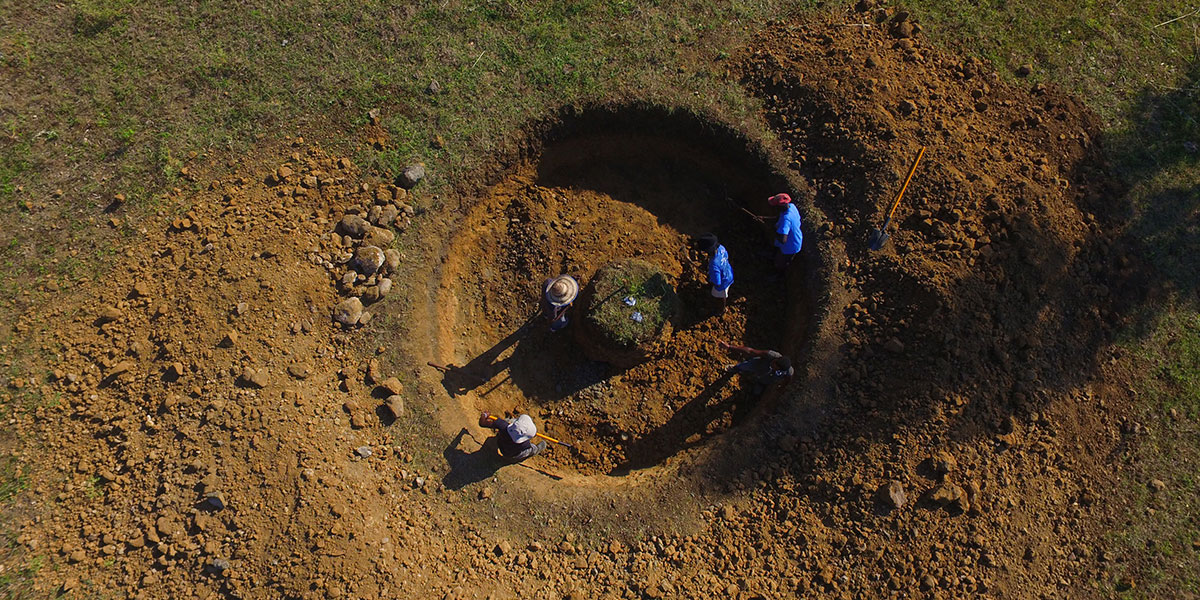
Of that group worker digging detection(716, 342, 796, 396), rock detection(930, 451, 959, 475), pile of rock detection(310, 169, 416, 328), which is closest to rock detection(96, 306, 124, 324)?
pile of rock detection(310, 169, 416, 328)

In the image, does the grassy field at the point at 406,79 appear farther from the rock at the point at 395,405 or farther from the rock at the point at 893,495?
the rock at the point at 893,495

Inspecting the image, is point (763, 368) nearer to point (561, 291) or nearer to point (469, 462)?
point (561, 291)

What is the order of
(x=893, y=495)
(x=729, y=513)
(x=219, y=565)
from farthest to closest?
(x=729, y=513) → (x=893, y=495) → (x=219, y=565)

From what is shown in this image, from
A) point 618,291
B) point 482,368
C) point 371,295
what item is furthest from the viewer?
point 482,368

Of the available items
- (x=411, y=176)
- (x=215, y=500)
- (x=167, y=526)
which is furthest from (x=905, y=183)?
(x=167, y=526)

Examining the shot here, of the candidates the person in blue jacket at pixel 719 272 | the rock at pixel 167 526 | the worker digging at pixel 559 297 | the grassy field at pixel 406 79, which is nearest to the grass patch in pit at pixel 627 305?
the worker digging at pixel 559 297

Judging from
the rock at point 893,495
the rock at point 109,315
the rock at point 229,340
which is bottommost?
the rock at point 109,315

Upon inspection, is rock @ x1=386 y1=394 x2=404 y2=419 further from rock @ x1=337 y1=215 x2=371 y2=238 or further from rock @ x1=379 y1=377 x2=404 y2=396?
rock @ x1=337 y1=215 x2=371 y2=238
